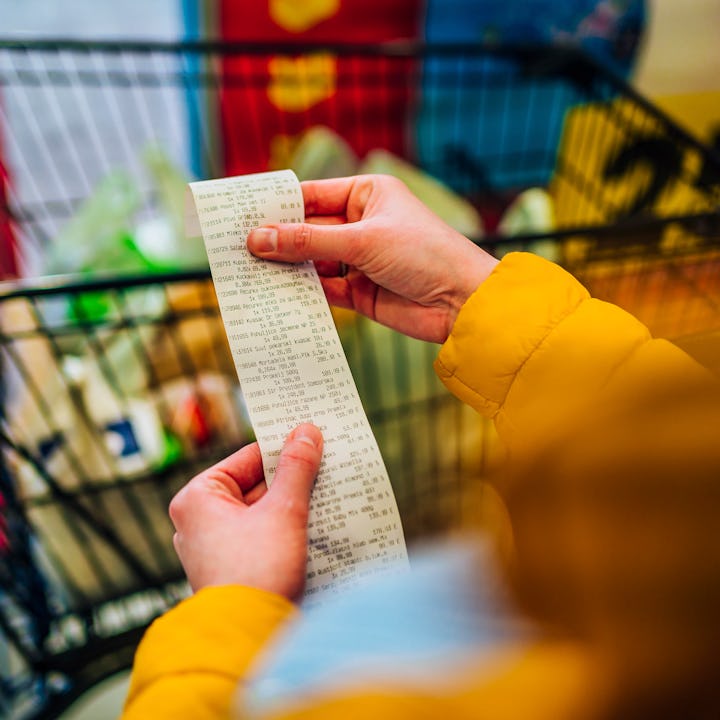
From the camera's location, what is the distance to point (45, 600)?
1.03m

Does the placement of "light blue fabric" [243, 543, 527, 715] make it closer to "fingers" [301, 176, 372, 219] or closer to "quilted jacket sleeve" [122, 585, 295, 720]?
"quilted jacket sleeve" [122, 585, 295, 720]

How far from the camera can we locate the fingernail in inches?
23.3

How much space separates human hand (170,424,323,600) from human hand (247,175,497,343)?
200mm

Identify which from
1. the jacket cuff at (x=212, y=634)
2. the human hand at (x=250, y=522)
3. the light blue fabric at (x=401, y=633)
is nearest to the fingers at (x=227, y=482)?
the human hand at (x=250, y=522)

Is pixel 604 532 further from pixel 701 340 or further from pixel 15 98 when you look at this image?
pixel 15 98

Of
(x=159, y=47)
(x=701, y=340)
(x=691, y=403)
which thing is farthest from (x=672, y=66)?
(x=691, y=403)

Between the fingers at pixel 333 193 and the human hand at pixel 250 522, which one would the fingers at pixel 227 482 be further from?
the fingers at pixel 333 193

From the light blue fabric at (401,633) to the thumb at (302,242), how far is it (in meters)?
0.37

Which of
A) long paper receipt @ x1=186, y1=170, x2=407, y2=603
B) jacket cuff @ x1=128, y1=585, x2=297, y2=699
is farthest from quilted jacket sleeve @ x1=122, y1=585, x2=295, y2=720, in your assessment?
long paper receipt @ x1=186, y1=170, x2=407, y2=603

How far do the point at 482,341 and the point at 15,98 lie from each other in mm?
2220

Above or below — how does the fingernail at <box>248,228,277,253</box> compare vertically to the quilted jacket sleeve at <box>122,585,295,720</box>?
above

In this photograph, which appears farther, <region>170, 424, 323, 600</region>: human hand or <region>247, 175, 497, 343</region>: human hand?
<region>247, 175, 497, 343</region>: human hand

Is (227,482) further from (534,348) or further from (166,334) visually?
(166,334)

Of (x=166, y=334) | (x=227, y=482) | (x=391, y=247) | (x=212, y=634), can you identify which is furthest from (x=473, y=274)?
(x=166, y=334)
